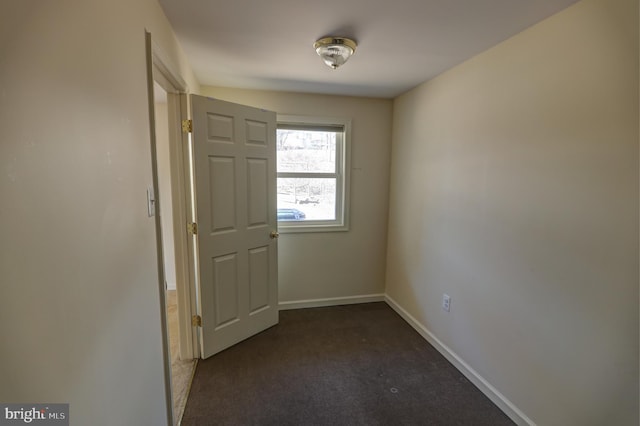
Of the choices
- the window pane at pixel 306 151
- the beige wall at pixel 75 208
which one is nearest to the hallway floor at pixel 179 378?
the beige wall at pixel 75 208

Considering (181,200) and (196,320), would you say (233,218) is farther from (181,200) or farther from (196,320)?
(196,320)

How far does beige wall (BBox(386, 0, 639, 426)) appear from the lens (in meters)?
1.25

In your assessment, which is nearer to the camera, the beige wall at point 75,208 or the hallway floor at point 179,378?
the beige wall at point 75,208

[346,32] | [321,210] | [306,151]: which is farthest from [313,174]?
[346,32]

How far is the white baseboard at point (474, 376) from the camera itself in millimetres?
1750

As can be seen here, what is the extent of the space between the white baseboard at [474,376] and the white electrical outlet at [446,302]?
1.00ft

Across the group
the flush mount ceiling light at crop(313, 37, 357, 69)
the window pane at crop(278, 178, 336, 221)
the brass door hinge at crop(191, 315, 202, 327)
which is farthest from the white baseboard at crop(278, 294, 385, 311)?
the flush mount ceiling light at crop(313, 37, 357, 69)

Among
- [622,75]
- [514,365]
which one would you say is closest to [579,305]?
[514,365]

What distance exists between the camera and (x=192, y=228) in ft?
7.11

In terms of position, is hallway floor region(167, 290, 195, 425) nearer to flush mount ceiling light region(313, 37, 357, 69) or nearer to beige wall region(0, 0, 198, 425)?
beige wall region(0, 0, 198, 425)

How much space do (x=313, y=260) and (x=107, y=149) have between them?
2.44 metres

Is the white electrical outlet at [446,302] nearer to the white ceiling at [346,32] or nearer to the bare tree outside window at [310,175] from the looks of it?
the bare tree outside window at [310,175]

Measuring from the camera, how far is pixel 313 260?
319 cm

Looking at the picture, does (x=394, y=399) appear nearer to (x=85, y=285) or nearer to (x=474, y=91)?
(x=85, y=285)
